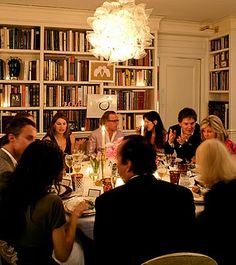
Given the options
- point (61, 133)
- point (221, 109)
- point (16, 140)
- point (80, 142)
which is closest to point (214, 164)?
point (16, 140)

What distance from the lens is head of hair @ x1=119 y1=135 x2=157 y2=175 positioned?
1.81 m

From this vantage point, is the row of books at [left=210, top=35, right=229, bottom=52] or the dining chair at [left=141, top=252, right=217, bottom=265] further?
the row of books at [left=210, top=35, right=229, bottom=52]

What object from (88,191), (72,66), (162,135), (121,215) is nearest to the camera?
(121,215)

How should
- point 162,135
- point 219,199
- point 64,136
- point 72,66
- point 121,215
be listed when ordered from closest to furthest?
point 121,215, point 219,199, point 64,136, point 162,135, point 72,66

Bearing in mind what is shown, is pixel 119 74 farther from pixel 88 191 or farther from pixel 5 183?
pixel 5 183

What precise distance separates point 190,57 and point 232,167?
417 cm

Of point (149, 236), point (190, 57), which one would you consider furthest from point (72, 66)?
point (149, 236)

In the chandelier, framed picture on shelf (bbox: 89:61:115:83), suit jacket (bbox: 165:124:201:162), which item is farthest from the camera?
framed picture on shelf (bbox: 89:61:115:83)

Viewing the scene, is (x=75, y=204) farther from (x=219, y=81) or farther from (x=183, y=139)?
(x=219, y=81)

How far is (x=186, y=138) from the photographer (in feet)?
13.3

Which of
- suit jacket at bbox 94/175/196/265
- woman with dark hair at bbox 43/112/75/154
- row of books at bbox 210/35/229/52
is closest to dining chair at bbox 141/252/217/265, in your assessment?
suit jacket at bbox 94/175/196/265

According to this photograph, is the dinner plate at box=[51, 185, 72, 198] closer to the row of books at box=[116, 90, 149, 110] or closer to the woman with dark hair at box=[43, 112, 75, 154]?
the woman with dark hair at box=[43, 112, 75, 154]

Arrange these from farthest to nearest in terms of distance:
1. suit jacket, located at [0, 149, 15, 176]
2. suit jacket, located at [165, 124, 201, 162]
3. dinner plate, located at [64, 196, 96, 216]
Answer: suit jacket, located at [165, 124, 201, 162] < suit jacket, located at [0, 149, 15, 176] < dinner plate, located at [64, 196, 96, 216]

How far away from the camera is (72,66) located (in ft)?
16.8
